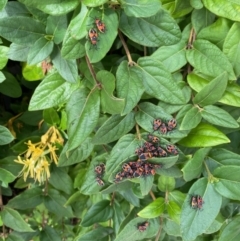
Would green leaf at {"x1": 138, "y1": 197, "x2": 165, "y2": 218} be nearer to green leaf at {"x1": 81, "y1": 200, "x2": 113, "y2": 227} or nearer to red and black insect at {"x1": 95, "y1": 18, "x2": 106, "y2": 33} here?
green leaf at {"x1": 81, "y1": 200, "x2": 113, "y2": 227}

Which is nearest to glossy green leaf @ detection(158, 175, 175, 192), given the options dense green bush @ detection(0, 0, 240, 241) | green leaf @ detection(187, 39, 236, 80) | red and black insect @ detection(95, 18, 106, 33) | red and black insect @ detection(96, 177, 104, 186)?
dense green bush @ detection(0, 0, 240, 241)

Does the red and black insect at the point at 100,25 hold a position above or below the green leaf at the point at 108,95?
above

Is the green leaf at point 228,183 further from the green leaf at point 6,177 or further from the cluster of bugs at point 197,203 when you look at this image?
the green leaf at point 6,177

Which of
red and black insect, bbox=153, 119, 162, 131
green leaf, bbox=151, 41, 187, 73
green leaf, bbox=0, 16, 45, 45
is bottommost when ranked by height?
red and black insect, bbox=153, 119, 162, 131

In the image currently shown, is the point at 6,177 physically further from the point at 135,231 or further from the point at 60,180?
the point at 135,231

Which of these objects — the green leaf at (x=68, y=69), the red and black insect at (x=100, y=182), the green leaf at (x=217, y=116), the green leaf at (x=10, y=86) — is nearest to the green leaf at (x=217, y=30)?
the green leaf at (x=217, y=116)

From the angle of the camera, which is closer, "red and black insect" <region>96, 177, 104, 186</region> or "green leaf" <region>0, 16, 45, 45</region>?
"green leaf" <region>0, 16, 45, 45</region>
